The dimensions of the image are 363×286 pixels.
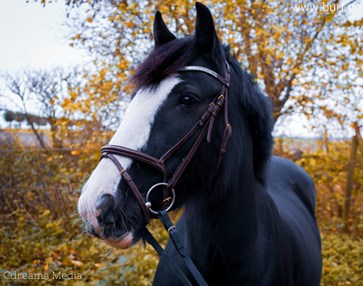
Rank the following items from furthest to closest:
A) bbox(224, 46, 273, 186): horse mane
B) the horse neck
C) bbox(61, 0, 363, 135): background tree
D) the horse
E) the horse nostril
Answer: bbox(61, 0, 363, 135): background tree < bbox(224, 46, 273, 186): horse mane < the horse neck < the horse < the horse nostril

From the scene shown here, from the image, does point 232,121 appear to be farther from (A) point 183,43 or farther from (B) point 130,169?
(B) point 130,169

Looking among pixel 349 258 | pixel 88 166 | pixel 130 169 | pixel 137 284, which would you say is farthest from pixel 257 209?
pixel 88 166

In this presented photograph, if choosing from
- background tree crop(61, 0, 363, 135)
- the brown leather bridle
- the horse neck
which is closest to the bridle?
the brown leather bridle

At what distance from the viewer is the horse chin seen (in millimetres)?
1586

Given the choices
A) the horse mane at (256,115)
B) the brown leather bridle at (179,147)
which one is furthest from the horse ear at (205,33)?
the horse mane at (256,115)

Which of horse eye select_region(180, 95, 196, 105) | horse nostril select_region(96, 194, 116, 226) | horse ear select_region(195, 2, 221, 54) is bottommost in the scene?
horse nostril select_region(96, 194, 116, 226)

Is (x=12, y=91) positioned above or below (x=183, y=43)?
below

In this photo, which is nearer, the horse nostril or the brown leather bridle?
the horse nostril

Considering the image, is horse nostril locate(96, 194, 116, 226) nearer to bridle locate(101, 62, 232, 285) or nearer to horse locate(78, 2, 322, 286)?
horse locate(78, 2, 322, 286)

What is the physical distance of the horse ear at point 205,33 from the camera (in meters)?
1.89

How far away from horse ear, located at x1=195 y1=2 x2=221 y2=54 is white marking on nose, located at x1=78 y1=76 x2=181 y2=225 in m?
0.28

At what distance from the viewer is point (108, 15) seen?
246 inches

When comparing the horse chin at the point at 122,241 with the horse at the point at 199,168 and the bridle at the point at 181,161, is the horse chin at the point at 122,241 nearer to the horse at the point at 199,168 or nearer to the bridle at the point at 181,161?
the horse at the point at 199,168

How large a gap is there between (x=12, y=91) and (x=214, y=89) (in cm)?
667
